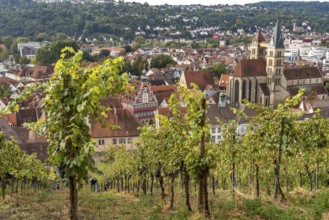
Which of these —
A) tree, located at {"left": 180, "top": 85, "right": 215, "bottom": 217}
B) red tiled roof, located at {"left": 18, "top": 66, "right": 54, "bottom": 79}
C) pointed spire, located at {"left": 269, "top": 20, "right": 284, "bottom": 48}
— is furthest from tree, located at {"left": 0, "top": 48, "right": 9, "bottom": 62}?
tree, located at {"left": 180, "top": 85, "right": 215, "bottom": 217}

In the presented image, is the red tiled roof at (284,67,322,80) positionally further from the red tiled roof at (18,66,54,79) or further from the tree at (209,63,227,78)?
the red tiled roof at (18,66,54,79)

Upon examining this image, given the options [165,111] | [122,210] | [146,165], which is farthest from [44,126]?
[165,111]

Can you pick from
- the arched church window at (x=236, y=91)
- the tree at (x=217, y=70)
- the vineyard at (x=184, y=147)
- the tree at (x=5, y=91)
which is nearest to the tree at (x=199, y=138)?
the vineyard at (x=184, y=147)

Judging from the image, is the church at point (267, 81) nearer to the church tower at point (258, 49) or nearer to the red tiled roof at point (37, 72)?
the church tower at point (258, 49)

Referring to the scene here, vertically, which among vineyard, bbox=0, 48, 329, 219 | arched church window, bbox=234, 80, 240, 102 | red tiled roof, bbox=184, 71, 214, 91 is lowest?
arched church window, bbox=234, 80, 240, 102

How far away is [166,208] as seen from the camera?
14453 mm

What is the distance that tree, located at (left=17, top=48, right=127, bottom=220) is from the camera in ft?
26.7

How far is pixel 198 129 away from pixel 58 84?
4552 mm

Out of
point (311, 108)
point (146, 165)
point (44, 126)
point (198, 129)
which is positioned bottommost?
A: point (311, 108)

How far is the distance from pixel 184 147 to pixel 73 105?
5.25m

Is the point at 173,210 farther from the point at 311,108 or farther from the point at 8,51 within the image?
the point at 8,51

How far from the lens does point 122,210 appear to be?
14281 millimetres

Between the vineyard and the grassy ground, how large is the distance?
47 mm

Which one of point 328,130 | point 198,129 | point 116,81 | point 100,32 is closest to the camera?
point 116,81
